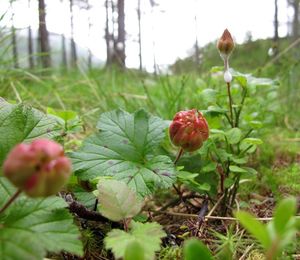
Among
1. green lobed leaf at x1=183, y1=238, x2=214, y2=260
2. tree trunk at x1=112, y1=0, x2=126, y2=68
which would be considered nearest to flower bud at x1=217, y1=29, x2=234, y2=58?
green lobed leaf at x1=183, y1=238, x2=214, y2=260

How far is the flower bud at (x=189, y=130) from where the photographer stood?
34.4 inches

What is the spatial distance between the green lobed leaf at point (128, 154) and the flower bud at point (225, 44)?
0.25m

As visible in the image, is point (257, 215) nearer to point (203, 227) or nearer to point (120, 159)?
point (203, 227)

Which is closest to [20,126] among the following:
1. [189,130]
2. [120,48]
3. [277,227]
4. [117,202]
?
[117,202]

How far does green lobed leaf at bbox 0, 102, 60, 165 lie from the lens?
0.73 m

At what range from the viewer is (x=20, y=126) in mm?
754

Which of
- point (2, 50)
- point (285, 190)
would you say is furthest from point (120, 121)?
point (2, 50)

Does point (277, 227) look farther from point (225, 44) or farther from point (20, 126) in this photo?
point (225, 44)

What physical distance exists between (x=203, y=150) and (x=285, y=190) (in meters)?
0.31

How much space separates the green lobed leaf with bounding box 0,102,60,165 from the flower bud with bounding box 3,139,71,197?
27 centimetres

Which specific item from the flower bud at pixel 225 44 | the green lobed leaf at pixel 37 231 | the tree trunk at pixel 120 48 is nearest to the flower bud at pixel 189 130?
the flower bud at pixel 225 44

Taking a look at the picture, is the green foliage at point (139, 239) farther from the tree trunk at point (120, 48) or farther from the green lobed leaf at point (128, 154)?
the tree trunk at point (120, 48)

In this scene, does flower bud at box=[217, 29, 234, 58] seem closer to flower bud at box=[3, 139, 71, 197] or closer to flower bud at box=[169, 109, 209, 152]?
flower bud at box=[169, 109, 209, 152]

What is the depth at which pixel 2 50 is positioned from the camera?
206cm
